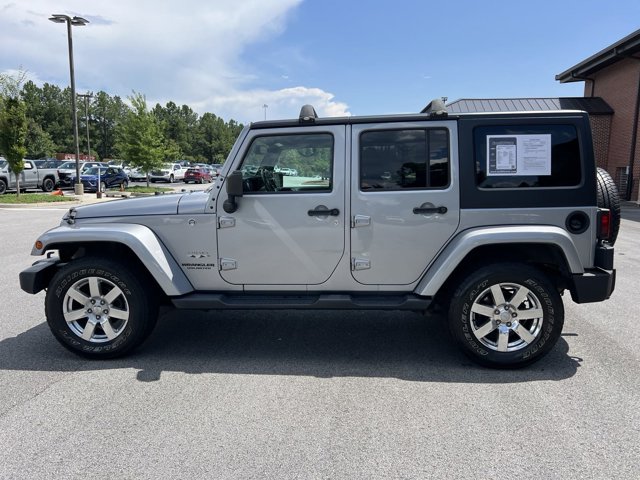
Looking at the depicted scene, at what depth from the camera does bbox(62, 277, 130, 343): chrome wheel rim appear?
13.1 feet

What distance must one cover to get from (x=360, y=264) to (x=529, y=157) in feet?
5.26

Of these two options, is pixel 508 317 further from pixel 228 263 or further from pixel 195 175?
pixel 195 175

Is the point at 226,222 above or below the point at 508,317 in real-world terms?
above

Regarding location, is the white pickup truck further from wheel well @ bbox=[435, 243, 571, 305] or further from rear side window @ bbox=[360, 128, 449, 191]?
wheel well @ bbox=[435, 243, 571, 305]

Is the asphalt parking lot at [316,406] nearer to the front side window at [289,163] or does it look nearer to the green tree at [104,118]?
the front side window at [289,163]

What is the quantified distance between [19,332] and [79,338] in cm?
119

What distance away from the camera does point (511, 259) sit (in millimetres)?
3949

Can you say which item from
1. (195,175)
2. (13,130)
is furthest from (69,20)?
(195,175)

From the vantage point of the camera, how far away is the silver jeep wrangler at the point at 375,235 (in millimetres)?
3770

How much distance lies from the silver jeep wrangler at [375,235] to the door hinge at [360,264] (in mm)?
29

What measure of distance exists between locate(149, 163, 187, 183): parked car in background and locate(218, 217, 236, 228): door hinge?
3365cm

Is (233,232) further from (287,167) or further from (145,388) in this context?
(145,388)

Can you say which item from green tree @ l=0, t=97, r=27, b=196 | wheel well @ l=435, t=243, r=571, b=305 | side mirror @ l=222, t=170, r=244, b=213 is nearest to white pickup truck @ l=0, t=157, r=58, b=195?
green tree @ l=0, t=97, r=27, b=196

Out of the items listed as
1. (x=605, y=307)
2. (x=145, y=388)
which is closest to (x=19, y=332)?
(x=145, y=388)
